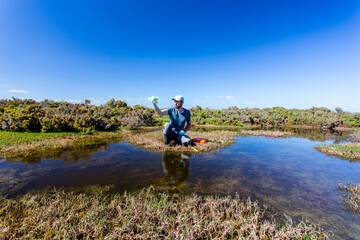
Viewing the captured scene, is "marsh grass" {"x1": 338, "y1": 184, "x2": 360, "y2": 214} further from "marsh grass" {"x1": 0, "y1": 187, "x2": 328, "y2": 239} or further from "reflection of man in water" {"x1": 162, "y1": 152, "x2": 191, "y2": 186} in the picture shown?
"reflection of man in water" {"x1": 162, "y1": 152, "x2": 191, "y2": 186}

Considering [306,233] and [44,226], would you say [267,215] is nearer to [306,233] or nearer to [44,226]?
[306,233]

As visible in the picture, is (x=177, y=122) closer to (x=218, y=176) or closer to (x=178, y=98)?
(x=178, y=98)

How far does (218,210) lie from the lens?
329 cm

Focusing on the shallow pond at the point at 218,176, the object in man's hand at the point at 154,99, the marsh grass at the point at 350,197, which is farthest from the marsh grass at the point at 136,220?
the object in man's hand at the point at 154,99

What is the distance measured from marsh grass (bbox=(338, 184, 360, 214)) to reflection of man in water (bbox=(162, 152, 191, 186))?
4.02 metres

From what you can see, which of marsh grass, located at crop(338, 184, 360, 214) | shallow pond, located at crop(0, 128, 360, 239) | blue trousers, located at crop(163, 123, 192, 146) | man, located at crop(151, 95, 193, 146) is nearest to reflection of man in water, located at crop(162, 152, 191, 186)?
shallow pond, located at crop(0, 128, 360, 239)

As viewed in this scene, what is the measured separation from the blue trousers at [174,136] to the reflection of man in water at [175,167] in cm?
82

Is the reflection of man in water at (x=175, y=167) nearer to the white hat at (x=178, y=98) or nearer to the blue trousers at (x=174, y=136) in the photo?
the blue trousers at (x=174, y=136)

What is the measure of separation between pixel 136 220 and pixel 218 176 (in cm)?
312

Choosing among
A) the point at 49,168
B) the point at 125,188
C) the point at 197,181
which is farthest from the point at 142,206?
the point at 49,168

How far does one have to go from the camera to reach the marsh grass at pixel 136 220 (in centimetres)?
259

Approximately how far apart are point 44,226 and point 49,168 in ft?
11.9

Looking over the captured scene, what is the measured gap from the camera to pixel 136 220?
2.93 meters

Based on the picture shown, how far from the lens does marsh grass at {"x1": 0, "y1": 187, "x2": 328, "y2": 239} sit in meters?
2.59
